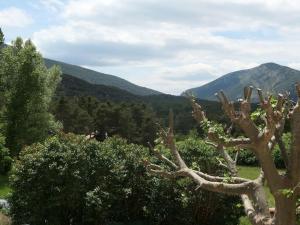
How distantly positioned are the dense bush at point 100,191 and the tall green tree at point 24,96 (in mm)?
22811

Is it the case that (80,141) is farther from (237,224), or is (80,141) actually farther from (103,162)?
(237,224)

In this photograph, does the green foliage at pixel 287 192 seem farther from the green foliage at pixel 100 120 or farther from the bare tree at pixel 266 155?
the green foliage at pixel 100 120

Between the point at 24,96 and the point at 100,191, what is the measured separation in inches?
973

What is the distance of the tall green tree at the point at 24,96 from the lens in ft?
121

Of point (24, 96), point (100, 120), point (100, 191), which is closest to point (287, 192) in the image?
point (100, 191)

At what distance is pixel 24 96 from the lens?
37031 millimetres

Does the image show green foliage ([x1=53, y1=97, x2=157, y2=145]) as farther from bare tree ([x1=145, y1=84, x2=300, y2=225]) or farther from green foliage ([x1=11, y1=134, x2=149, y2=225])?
bare tree ([x1=145, y1=84, x2=300, y2=225])

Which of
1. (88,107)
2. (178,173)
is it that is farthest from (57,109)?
(178,173)

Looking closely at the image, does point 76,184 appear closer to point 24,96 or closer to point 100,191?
point 100,191

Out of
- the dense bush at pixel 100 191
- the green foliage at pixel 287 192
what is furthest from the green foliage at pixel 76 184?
the green foliage at pixel 287 192

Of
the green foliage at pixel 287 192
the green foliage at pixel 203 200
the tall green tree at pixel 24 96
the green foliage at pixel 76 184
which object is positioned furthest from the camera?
the tall green tree at pixel 24 96

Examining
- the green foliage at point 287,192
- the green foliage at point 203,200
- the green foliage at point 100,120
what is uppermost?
the green foliage at point 287,192

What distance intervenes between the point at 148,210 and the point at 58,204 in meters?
2.50

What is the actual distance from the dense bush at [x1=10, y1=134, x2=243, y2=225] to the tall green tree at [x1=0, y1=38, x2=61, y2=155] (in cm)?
2281
